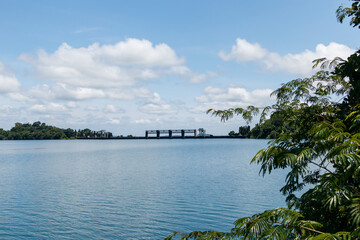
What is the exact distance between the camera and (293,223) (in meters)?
5.45

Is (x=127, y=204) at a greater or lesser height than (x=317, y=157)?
lesser

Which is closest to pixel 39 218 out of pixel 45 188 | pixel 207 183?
pixel 45 188

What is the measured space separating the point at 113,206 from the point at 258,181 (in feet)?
68.5

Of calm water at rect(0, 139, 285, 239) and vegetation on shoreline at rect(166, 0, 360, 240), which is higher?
vegetation on shoreline at rect(166, 0, 360, 240)

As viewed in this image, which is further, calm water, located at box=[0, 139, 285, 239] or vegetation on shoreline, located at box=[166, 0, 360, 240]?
calm water, located at box=[0, 139, 285, 239]

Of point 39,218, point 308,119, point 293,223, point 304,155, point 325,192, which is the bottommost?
point 39,218

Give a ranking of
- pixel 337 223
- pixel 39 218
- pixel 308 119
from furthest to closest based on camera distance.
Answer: pixel 39 218, pixel 308 119, pixel 337 223

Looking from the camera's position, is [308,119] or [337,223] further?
[308,119]

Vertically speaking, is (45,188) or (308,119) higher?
(308,119)

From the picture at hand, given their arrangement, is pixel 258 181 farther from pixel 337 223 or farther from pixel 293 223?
pixel 293 223

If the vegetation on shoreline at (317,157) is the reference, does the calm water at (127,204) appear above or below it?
below

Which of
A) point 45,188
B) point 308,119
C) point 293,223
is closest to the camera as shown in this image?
point 293,223

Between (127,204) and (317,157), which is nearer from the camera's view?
(317,157)

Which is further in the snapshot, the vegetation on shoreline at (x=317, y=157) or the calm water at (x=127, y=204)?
the calm water at (x=127, y=204)
